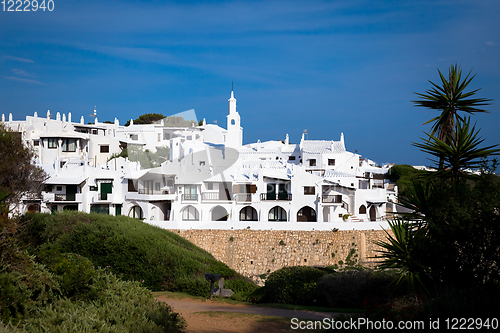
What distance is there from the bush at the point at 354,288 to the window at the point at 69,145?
39.5m

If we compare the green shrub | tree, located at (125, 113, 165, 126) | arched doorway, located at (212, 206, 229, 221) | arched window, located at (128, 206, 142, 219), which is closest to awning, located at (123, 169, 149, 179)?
arched window, located at (128, 206, 142, 219)

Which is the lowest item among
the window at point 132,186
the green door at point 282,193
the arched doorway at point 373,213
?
the arched doorway at point 373,213

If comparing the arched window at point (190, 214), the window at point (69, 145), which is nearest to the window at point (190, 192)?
the arched window at point (190, 214)

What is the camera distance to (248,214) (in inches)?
1500

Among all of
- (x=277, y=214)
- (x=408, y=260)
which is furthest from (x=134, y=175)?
(x=408, y=260)

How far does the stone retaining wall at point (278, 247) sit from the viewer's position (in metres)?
31.5

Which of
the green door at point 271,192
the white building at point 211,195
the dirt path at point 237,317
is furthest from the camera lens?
the green door at point 271,192

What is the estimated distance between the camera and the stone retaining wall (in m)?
31.5

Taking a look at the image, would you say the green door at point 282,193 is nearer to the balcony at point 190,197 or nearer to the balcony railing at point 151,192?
the balcony at point 190,197

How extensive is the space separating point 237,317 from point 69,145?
135 feet

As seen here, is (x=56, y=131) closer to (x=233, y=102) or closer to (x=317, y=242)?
(x=233, y=102)

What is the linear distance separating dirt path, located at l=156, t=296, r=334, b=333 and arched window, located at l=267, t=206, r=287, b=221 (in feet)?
76.4

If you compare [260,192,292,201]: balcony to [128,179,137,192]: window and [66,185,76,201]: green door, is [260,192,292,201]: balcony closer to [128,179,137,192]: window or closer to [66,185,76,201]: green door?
[128,179,137,192]: window

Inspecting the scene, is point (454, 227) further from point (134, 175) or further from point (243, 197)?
point (134, 175)
